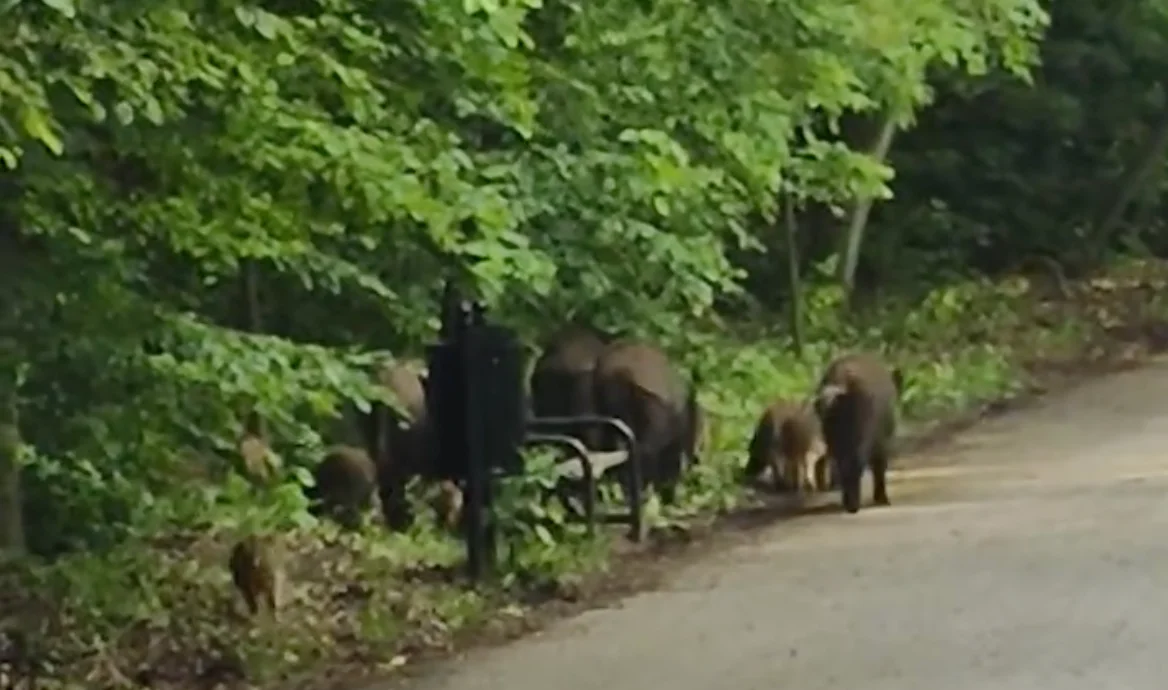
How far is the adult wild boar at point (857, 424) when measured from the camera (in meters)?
14.6

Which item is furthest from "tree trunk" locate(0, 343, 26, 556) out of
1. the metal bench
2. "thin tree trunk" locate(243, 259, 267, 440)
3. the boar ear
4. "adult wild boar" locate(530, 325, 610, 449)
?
the boar ear

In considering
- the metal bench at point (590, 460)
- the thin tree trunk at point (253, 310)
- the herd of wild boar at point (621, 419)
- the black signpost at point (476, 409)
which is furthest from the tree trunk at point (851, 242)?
the black signpost at point (476, 409)

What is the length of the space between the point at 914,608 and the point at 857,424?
342cm

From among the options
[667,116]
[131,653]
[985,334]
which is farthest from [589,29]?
[985,334]

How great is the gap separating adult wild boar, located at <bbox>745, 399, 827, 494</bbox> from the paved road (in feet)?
1.68

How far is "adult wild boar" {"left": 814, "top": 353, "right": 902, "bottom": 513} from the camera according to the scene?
47.9 feet

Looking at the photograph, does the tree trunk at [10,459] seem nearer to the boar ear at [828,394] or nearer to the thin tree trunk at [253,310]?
the thin tree trunk at [253,310]

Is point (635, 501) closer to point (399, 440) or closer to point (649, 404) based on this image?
point (649, 404)

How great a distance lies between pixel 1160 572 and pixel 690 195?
13.6ft

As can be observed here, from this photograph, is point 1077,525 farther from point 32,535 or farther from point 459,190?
point 32,535

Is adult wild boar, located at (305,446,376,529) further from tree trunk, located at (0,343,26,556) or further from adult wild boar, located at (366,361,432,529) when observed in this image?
tree trunk, located at (0,343,26,556)

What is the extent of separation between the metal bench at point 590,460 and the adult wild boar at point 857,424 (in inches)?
51.3

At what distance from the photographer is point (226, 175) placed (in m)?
11.2

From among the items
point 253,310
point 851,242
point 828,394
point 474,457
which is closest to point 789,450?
point 828,394
